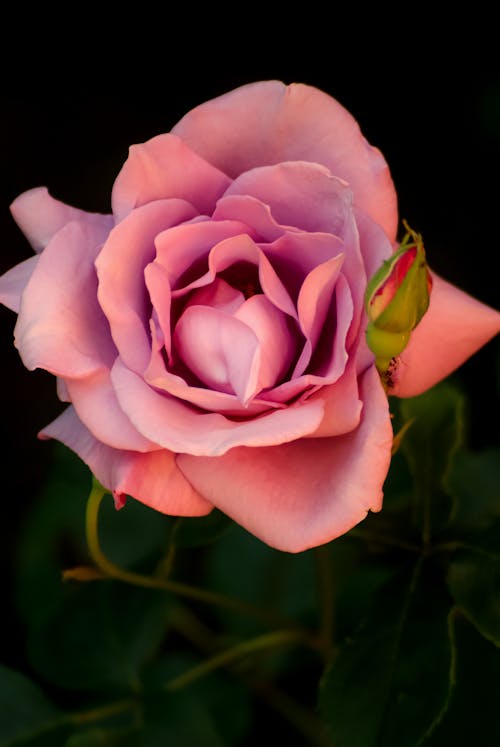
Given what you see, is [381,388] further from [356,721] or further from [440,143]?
[440,143]

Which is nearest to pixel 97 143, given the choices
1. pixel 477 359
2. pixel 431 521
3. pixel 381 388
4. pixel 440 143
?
pixel 440 143

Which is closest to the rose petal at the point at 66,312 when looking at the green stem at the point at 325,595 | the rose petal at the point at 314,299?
the rose petal at the point at 314,299

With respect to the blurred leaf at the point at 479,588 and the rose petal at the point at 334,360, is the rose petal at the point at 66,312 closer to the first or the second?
the rose petal at the point at 334,360

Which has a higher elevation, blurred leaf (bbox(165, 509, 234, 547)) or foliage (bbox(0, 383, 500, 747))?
blurred leaf (bbox(165, 509, 234, 547))

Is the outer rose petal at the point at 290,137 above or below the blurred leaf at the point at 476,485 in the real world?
above

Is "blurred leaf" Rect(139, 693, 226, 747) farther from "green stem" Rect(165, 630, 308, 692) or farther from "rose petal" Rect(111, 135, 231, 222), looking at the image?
"rose petal" Rect(111, 135, 231, 222)

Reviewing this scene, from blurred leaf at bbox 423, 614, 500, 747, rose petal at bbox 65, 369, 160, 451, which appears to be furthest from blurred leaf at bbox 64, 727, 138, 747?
rose petal at bbox 65, 369, 160, 451

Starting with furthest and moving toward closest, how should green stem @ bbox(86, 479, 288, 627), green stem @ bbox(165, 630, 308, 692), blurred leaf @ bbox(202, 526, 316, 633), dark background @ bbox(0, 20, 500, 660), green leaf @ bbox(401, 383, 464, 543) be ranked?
dark background @ bbox(0, 20, 500, 660) → blurred leaf @ bbox(202, 526, 316, 633) → green stem @ bbox(165, 630, 308, 692) → green leaf @ bbox(401, 383, 464, 543) → green stem @ bbox(86, 479, 288, 627)

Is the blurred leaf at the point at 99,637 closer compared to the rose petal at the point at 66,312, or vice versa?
the rose petal at the point at 66,312
